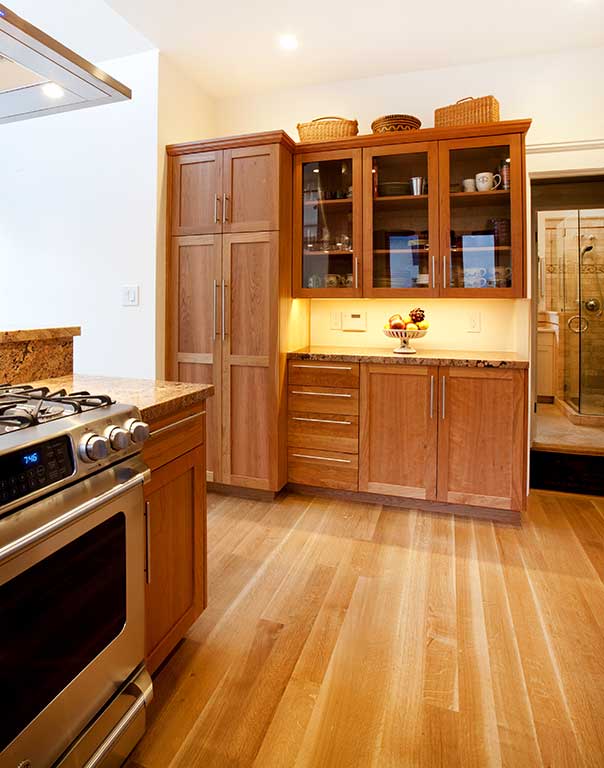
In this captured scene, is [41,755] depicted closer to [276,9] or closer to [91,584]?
[91,584]

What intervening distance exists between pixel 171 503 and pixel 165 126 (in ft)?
8.44

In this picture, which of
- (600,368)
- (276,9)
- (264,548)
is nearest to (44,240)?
(276,9)

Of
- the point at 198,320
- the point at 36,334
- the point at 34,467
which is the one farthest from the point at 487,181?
the point at 34,467

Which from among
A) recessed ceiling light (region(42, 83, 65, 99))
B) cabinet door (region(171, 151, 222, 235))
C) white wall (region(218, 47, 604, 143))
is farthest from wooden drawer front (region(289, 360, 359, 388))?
recessed ceiling light (region(42, 83, 65, 99))

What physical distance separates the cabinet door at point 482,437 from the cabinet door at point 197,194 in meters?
1.69

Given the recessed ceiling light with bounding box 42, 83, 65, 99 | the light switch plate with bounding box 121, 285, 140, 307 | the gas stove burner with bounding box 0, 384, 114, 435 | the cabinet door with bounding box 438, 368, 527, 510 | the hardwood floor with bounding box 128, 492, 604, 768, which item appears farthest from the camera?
the light switch plate with bounding box 121, 285, 140, 307

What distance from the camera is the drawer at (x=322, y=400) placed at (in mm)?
2945

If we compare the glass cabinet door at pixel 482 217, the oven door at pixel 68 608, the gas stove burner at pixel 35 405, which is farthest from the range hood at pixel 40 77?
the glass cabinet door at pixel 482 217

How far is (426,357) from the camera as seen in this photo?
2.79m

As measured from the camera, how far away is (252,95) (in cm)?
357

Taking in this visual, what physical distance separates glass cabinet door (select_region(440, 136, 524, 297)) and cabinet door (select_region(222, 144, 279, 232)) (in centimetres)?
100

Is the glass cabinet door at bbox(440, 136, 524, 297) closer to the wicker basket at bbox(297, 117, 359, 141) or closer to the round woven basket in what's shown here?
the round woven basket

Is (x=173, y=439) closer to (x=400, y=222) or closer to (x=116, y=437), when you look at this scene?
(x=116, y=437)

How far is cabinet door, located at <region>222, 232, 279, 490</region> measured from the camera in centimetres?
294
